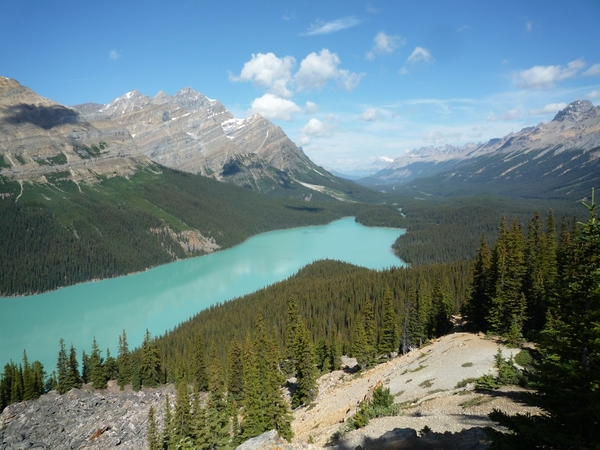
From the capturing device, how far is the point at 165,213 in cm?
19150

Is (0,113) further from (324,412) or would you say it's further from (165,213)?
(324,412)

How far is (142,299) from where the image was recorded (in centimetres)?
10925

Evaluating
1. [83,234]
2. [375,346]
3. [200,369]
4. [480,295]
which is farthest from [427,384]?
[83,234]

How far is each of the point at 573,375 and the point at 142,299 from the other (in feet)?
379

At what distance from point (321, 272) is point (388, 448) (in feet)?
315

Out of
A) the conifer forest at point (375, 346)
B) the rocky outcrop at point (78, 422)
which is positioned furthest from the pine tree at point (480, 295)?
the rocky outcrop at point (78, 422)

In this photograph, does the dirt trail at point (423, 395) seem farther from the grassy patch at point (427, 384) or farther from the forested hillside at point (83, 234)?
the forested hillside at point (83, 234)

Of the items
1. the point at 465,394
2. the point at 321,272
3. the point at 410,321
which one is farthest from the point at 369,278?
the point at 465,394

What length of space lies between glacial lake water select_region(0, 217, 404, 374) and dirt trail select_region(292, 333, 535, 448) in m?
58.1

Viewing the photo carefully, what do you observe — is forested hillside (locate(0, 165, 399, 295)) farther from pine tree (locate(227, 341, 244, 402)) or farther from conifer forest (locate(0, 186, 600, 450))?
pine tree (locate(227, 341, 244, 402))

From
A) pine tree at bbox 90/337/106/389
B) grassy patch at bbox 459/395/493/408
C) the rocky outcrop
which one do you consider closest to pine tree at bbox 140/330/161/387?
the rocky outcrop

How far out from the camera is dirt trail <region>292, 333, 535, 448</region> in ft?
56.0

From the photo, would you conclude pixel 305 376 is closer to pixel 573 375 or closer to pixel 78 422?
pixel 78 422

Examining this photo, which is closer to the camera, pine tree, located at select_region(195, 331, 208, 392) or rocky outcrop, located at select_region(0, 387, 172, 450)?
rocky outcrop, located at select_region(0, 387, 172, 450)
